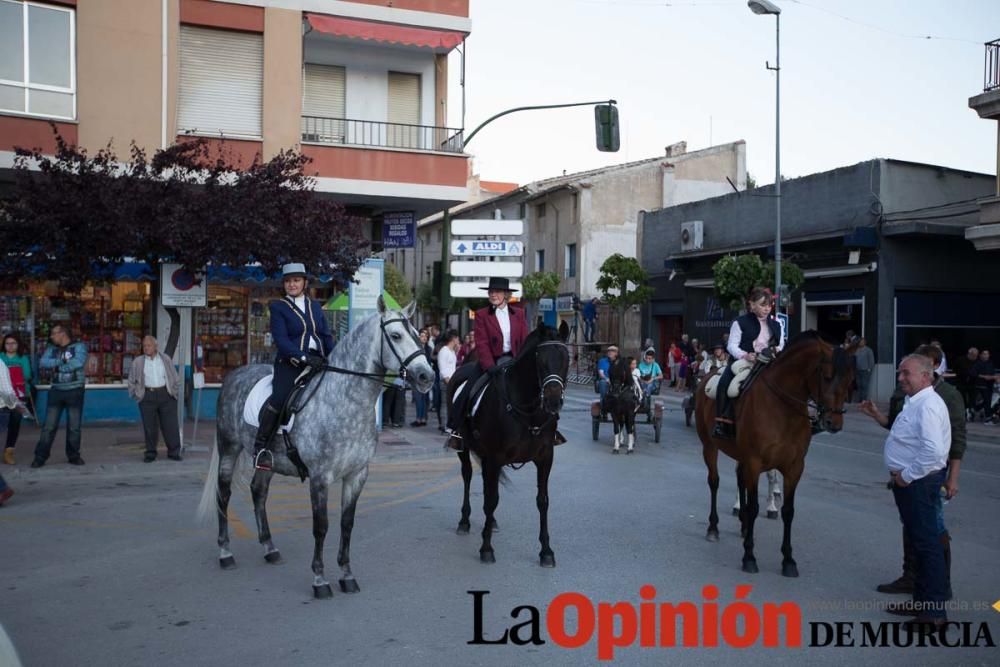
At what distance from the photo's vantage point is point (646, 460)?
14.4 metres

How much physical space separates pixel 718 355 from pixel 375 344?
12539 millimetres

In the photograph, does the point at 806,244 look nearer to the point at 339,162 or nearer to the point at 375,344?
the point at 339,162

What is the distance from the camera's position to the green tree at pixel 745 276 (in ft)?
87.8

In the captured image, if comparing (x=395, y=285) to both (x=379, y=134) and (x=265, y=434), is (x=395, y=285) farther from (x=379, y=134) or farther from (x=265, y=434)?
(x=265, y=434)

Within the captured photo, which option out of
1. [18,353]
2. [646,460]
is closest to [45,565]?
[18,353]

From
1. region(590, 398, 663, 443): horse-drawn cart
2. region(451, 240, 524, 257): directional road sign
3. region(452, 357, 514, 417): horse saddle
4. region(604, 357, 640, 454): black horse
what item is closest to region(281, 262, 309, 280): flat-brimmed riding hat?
region(452, 357, 514, 417): horse saddle

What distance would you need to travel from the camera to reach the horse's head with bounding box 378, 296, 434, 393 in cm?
656

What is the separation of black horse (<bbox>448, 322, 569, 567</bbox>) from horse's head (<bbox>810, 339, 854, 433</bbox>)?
2.13m

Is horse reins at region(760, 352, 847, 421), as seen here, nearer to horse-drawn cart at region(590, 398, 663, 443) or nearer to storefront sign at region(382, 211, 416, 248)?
horse-drawn cart at region(590, 398, 663, 443)

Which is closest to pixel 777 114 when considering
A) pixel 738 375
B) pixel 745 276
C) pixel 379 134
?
pixel 745 276

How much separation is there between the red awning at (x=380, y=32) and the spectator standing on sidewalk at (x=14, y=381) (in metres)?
9.20

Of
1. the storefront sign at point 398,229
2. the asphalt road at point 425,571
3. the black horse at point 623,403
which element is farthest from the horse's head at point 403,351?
the storefront sign at point 398,229

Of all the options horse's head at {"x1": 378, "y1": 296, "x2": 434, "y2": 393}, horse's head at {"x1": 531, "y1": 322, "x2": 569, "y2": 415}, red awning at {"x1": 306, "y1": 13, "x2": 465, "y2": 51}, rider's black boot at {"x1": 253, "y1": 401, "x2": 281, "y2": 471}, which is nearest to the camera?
horse's head at {"x1": 378, "y1": 296, "x2": 434, "y2": 393}

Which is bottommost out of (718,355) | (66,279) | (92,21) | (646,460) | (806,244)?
(646,460)
